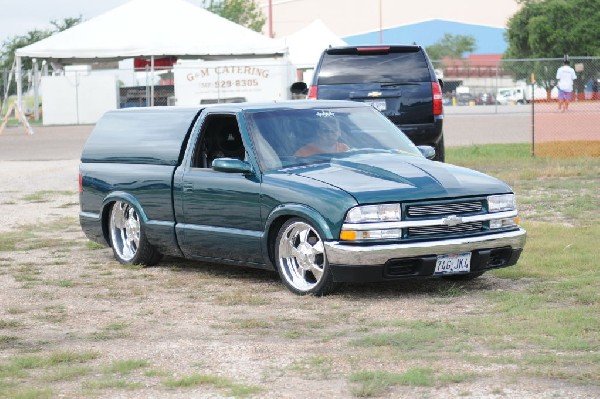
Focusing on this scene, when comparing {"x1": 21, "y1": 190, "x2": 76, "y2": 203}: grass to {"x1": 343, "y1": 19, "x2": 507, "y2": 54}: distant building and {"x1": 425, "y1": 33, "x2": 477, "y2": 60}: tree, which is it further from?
{"x1": 425, "y1": 33, "x2": 477, "y2": 60}: tree

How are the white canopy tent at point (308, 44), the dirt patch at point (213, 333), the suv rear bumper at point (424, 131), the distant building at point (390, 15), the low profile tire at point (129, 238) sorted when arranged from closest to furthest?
the dirt patch at point (213, 333) < the low profile tire at point (129, 238) < the suv rear bumper at point (424, 131) < the white canopy tent at point (308, 44) < the distant building at point (390, 15)

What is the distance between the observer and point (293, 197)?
9.65m

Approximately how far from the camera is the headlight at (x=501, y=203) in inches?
380

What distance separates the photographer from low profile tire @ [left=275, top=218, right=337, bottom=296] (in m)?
9.49

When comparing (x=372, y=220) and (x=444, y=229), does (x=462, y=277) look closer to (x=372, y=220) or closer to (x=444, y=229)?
(x=444, y=229)

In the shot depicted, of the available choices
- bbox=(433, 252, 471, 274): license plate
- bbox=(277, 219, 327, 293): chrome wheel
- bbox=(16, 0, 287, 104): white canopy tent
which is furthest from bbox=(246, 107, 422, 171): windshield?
bbox=(16, 0, 287, 104): white canopy tent

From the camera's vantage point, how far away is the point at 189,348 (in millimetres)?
7625

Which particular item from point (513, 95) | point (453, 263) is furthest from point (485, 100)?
point (453, 263)

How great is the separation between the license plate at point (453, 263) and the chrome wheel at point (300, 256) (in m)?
0.83

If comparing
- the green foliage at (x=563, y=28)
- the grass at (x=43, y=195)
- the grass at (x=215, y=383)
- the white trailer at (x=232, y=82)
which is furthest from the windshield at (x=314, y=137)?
the green foliage at (x=563, y=28)

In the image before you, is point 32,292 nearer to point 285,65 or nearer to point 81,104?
point 285,65

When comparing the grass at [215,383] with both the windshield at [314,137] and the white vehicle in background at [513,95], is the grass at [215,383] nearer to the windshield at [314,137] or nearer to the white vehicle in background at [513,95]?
the windshield at [314,137]

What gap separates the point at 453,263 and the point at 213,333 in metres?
2.10

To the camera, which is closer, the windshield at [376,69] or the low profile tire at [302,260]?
the low profile tire at [302,260]
